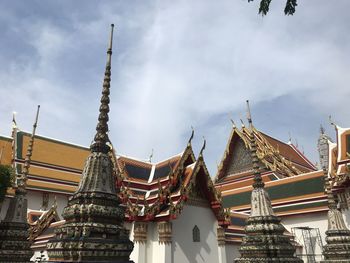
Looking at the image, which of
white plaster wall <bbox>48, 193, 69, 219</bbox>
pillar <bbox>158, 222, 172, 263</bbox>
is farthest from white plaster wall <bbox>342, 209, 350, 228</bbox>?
white plaster wall <bbox>48, 193, 69, 219</bbox>

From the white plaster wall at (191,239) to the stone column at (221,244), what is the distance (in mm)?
134

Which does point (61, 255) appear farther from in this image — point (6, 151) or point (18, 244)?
point (6, 151)

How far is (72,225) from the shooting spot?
399 centimetres

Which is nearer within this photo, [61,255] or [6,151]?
[61,255]

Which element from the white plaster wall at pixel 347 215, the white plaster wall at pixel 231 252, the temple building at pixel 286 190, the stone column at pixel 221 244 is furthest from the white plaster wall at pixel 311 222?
the stone column at pixel 221 244

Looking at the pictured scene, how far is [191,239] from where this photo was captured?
11703 mm

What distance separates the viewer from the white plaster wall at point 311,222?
19.0 m

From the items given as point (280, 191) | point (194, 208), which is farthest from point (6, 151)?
point (280, 191)

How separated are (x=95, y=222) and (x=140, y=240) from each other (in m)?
7.57

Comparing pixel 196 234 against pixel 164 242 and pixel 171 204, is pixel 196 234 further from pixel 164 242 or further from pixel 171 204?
pixel 171 204

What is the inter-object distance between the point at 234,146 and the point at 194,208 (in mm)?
17506

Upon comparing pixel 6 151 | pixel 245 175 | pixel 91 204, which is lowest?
pixel 91 204

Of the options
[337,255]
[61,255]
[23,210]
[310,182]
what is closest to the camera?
[61,255]

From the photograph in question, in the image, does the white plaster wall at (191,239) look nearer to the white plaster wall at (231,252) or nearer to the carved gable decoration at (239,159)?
the white plaster wall at (231,252)
